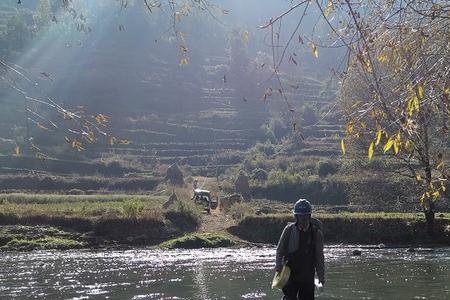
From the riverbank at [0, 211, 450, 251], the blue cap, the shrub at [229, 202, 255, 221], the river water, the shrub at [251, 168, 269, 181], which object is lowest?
the river water

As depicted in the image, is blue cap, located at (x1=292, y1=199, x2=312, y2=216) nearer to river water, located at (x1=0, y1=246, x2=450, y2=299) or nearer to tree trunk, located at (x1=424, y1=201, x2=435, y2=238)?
river water, located at (x1=0, y1=246, x2=450, y2=299)

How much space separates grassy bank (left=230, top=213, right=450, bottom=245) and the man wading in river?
23.7m

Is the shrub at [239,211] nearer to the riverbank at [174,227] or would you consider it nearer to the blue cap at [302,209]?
the riverbank at [174,227]

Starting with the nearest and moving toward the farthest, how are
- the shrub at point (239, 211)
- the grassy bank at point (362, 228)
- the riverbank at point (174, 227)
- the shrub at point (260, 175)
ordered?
the grassy bank at point (362, 228) → the riverbank at point (174, 227) → the shrub at point (239, 211) → the shrub at point (260, 175)

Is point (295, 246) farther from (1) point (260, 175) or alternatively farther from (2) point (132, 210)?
(1) point (260, 175)

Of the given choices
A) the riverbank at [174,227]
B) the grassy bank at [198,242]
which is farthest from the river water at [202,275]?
the riverbank at [174,227]

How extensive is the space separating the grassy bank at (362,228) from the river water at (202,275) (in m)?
3.52

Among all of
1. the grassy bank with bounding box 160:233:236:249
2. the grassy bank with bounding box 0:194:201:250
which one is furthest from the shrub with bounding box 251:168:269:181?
the grassy bank with bounding box 160:233:236:249

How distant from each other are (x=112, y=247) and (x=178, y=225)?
4.87m

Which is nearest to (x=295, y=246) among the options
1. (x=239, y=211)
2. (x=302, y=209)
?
(x=302, y=209)

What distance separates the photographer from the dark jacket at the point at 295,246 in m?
8.52

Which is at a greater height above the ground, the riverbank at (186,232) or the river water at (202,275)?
the riverbank at (186,232)

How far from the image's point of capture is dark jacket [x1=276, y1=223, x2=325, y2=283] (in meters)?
8.52

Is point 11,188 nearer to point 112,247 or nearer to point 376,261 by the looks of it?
point 112,247
